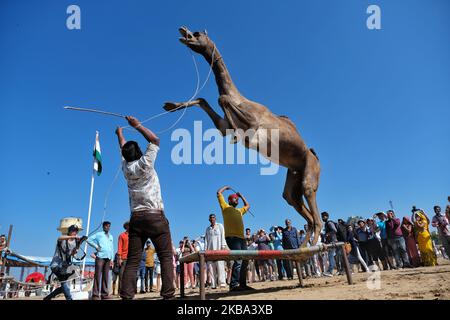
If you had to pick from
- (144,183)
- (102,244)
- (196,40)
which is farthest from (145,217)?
(102,244)

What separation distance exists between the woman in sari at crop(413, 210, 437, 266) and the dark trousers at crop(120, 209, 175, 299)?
12.0 m

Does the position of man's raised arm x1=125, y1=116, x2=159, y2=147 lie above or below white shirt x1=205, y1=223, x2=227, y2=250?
above

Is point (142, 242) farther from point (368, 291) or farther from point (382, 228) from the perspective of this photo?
point (382, 228)

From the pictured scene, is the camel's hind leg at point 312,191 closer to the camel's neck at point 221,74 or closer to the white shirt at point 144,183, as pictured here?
the camel's neck at point 221,74

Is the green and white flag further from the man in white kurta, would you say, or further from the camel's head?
the camel's head

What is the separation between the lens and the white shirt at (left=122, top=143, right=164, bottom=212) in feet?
14.0

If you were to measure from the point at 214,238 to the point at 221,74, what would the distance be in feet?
17.2

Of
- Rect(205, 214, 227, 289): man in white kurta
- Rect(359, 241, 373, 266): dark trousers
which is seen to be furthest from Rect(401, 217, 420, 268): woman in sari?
Rect(205, 214, 227, 289): man in white kurta

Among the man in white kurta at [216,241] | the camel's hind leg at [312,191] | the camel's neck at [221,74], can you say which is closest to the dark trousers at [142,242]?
the camel's neck at [221,74]

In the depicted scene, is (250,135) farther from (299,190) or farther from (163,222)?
(163,222)

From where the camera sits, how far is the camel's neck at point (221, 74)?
284 inches

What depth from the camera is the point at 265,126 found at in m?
6.86

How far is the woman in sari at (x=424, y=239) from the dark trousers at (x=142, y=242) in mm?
11995
